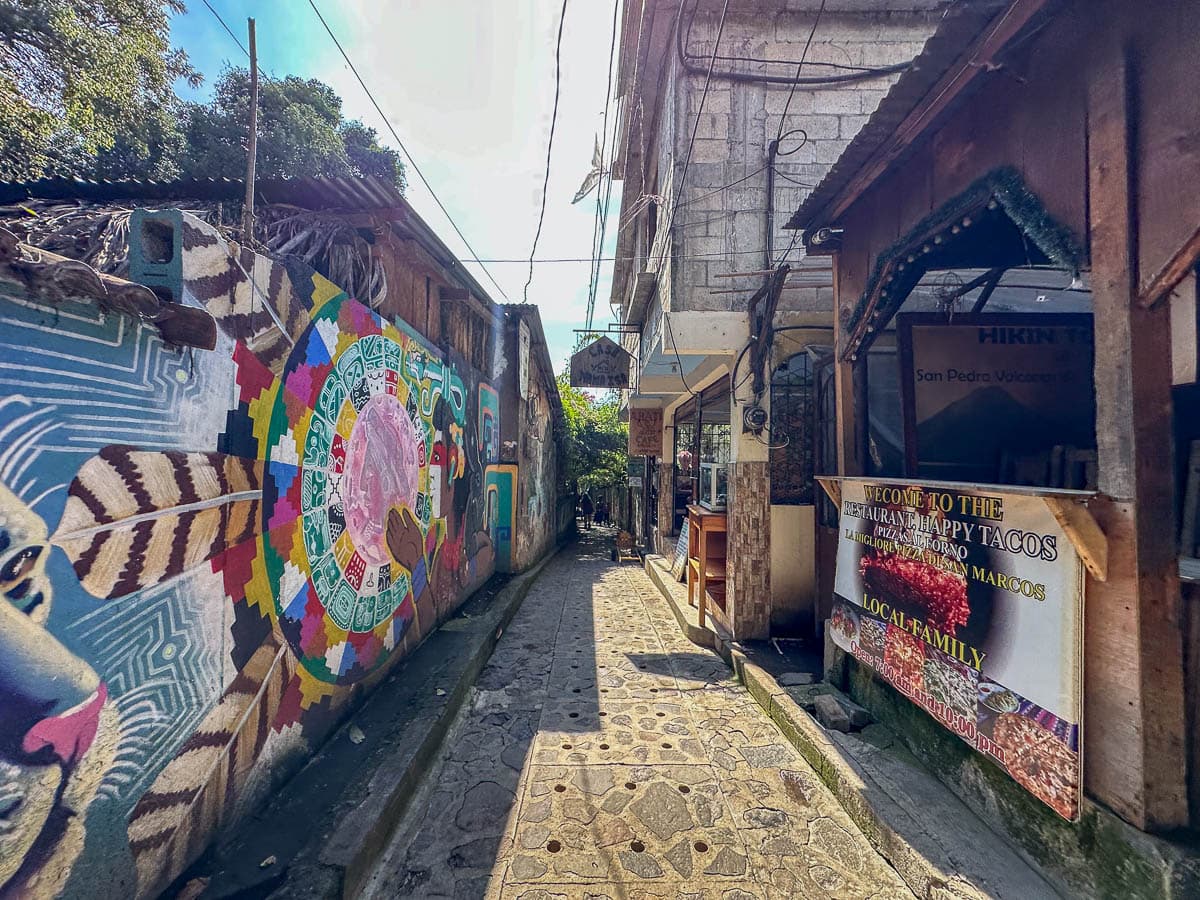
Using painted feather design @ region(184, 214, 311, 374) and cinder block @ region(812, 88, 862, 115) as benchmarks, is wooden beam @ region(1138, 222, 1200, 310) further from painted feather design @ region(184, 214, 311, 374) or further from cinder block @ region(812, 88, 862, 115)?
cinder block @ region(812, 88, 862, 115)

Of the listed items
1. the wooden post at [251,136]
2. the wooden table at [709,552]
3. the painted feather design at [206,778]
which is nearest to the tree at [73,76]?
the wooden post at [251,136]

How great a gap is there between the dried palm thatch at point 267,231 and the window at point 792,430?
426 centimetres

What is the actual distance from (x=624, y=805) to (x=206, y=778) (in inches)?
90.7

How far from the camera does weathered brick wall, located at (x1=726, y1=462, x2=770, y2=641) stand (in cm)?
574

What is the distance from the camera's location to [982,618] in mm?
2865


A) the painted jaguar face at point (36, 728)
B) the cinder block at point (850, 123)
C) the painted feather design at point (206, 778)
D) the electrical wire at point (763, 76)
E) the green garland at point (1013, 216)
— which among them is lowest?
the painted feather design at point (206, 778)

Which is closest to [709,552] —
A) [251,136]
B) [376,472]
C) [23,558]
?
[376,472]

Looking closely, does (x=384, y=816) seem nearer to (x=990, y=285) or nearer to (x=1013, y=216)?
(x=1013, y=216)

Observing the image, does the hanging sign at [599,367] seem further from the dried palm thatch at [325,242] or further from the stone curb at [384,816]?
the stone curb at [384,816]

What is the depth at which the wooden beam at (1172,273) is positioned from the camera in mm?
2033

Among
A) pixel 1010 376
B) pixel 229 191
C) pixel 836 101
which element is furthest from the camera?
pixel 836 101

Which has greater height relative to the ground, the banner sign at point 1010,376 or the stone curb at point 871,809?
the banner sign at point 1010,376

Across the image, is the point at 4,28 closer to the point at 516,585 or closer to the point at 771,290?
the point at 516,585

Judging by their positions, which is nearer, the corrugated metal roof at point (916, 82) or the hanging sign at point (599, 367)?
the corrugated metal roof at point (916, 82)
